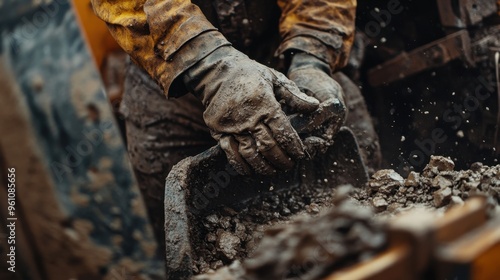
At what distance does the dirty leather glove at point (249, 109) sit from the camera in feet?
7.40

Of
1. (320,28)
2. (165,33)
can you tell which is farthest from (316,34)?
(165,33)

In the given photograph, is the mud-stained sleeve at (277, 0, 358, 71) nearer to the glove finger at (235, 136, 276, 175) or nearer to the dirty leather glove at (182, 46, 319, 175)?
the dirty leather glove at (182, 46, 319, 175)

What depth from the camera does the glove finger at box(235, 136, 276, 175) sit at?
2293mm

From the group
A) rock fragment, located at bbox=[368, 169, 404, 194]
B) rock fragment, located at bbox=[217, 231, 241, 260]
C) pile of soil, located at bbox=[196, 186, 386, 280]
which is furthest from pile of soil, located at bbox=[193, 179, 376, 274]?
pile of soil, located at bbox=[196, 186, 386, 280]

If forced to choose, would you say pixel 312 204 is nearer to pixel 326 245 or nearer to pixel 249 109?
pixel 249 109

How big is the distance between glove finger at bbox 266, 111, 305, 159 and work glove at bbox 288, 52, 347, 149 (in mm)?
179

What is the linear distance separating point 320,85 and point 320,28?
368 mm

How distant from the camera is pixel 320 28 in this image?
9.45 feet

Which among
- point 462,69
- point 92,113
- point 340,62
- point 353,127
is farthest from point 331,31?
point 92,113

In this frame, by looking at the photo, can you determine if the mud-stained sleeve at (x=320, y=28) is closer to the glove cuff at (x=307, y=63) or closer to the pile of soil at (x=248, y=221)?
the glove cuff at (x=307, y=63)

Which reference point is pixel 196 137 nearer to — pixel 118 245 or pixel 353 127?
pixel 353 127

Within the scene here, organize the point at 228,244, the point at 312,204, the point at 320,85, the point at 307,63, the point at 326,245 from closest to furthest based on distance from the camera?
the point at 326,245, the point at 228,244, the point at 312,204, the point at 320,85, the point at 307,63

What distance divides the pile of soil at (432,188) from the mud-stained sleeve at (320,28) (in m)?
0.66

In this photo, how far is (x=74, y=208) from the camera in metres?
1.50
